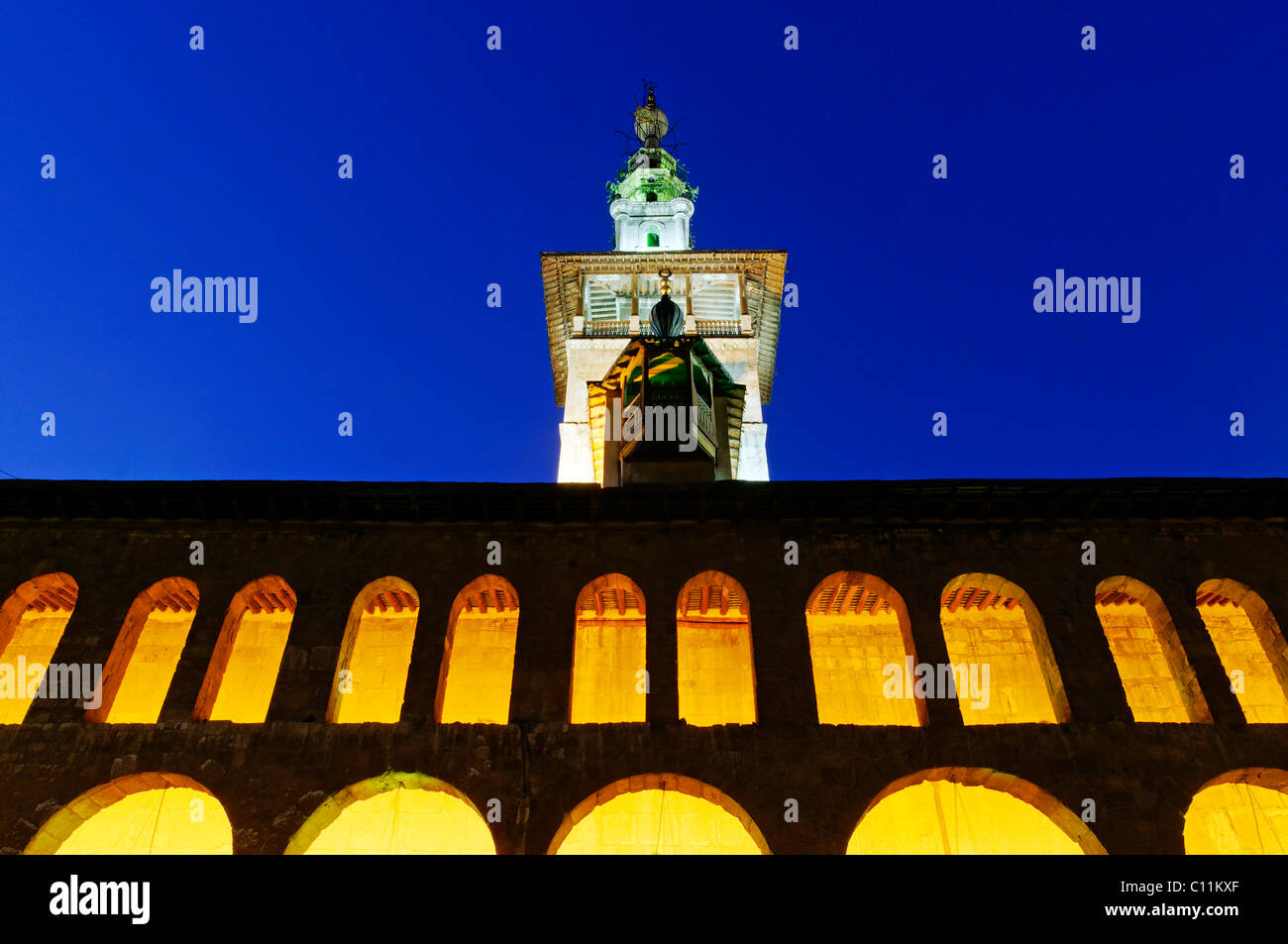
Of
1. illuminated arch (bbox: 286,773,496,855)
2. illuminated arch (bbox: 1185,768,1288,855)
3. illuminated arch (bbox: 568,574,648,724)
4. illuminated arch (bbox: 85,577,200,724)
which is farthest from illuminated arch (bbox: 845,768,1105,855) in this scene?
illuminated arch (bbox: 85,577,200,724)

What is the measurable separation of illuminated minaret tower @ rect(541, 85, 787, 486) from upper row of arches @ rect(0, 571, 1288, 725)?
11.0 metres

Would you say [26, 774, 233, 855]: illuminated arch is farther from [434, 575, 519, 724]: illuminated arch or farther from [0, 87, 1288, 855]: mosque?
[434, 575, 519, 724]: illuminated arch

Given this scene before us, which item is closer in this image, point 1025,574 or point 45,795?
point 45,795

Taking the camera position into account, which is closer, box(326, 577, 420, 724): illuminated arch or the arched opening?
box(326, 577, 420, 724): illuminated arch

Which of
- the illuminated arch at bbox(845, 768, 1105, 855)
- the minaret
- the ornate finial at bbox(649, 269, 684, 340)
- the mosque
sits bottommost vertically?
the illuminated arch at bbox(845, 768, 1105, 855)

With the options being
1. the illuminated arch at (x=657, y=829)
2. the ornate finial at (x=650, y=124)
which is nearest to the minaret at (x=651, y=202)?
the ornate finial at (x=650, y=124)

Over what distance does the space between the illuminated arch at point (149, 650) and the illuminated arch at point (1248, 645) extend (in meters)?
18.7

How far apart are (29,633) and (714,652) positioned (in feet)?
42.7

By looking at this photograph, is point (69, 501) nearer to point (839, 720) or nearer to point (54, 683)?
point (54, 683)

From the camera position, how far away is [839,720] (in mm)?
17672

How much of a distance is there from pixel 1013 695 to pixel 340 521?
504 inches

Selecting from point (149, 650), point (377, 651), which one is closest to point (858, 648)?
point (377, 651)

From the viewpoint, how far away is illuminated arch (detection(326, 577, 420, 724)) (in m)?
17.6
